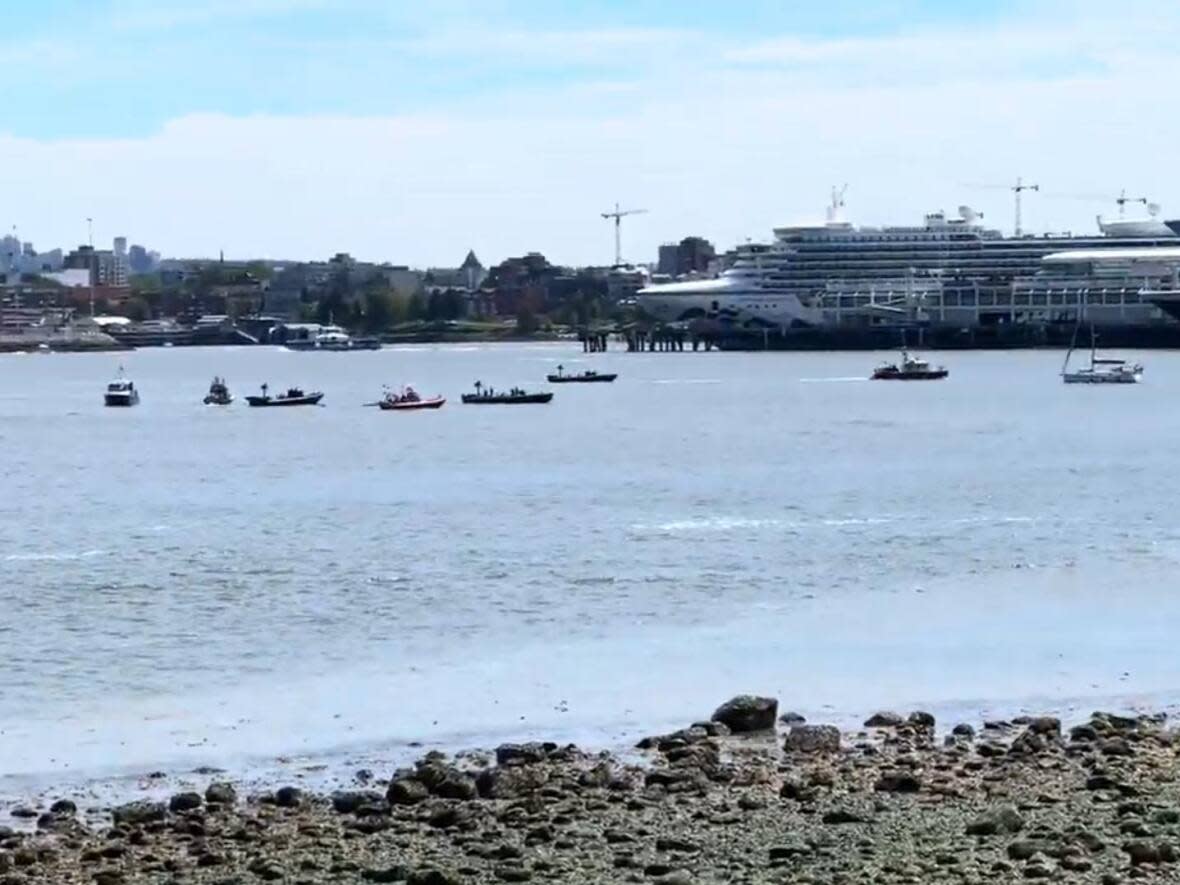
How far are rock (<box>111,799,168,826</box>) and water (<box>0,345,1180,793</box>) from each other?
2.08 meters

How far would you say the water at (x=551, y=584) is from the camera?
1705 centimetres

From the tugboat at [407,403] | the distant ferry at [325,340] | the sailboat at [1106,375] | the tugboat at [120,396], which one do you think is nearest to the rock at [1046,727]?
the tugboat at [407,403]

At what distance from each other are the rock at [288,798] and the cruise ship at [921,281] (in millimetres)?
108505

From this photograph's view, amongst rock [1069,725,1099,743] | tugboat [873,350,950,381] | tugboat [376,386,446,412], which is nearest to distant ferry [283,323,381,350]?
tugboat [873,350,950,381]

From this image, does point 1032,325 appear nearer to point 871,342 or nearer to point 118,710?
point 871,342

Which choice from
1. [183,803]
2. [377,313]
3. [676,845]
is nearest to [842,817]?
[676,845]

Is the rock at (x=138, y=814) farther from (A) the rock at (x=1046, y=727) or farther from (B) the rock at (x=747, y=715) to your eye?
(A) the rock at (x=1046, y=727)

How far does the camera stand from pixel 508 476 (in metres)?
43.5

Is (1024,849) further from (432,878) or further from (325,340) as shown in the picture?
(325,340)

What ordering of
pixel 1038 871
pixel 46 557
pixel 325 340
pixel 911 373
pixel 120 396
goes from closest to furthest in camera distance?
pixel 1038 871, pixel 46 557, pixel 120 396, pixel 911 373, pixel 325 340

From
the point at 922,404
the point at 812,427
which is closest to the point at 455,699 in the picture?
the point at 812,427

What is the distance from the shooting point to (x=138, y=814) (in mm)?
12359

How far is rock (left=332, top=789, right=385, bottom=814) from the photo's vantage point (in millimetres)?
12516

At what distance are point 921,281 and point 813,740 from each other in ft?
366
